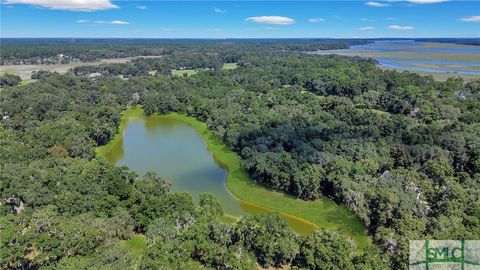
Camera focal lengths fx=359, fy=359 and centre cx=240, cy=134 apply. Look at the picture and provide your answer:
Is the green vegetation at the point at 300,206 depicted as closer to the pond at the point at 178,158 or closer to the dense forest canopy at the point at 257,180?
the pond at the point at 178,158

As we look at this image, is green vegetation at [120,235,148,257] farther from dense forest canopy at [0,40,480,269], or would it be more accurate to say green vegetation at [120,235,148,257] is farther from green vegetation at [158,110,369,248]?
green vegetation at [158,110,369,248]

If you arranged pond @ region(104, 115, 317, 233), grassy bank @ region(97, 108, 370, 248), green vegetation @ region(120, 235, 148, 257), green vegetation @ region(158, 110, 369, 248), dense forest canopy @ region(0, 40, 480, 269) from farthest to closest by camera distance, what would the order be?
1. pond @ region(104, 115, 317, 233)
2. grassy bank @ region(97, 108, 370, 248)
3. green vegetation @ region(158, 110, 369, 248)
4. green vegetation @ region(120, 235, 148, 257)
5. dense forest canopy @ region(0, 40, 480, 269)

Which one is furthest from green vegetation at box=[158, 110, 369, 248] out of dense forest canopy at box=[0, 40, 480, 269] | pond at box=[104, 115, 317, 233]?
dense forest canopy at box=[0, 40, 480, 269]

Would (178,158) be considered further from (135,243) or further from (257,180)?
(135,243)

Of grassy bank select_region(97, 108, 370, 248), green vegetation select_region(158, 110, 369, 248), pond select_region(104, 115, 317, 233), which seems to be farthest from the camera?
pond select_region(104, 115, 317, 233)

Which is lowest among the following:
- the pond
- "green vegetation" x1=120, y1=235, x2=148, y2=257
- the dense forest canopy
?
"green vegetation" x1=120, y1=235, x2=148, y2=257

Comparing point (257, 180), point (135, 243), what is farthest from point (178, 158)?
point (135, 243)

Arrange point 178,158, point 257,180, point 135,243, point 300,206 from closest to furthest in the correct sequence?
1. point 135,243
2. point 300,206
3. point 257,180
4. point 178,158
